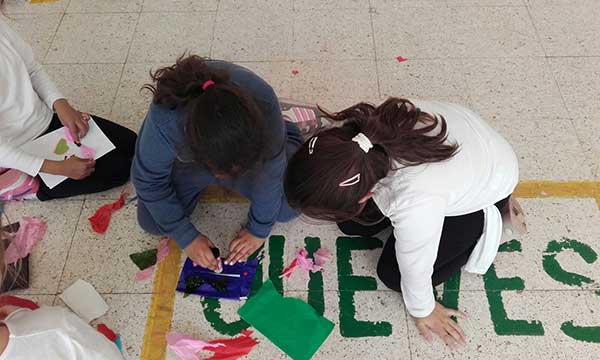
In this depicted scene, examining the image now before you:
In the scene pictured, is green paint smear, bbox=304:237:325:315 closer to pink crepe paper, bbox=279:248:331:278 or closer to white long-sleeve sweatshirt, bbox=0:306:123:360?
pink crepe paper, bbox=279:248:331:278

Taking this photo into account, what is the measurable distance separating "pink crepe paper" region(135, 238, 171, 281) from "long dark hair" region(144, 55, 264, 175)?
70cm

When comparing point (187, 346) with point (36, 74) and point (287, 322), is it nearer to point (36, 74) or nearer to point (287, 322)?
point (287, 322)

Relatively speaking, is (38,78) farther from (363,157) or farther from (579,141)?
(579,141)

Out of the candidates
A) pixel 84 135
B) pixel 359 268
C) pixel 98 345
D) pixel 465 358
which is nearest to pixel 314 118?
pixel 359 268

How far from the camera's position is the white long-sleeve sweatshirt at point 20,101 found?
5.29 feet

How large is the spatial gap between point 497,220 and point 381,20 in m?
1.32

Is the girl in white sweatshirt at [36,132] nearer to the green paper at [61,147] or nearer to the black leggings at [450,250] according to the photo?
the green paper at [61,147]

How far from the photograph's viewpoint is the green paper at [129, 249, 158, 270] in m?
1.68

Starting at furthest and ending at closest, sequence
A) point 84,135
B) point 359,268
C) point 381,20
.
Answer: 1. point 381,20
2. point 84,135
3. point 359,268

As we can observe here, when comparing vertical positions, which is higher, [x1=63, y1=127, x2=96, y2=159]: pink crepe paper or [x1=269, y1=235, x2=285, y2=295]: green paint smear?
[x1=63, y1=127, x2=96, y2=159]: pink crepe paper

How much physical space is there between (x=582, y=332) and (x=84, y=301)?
1561 millimetres

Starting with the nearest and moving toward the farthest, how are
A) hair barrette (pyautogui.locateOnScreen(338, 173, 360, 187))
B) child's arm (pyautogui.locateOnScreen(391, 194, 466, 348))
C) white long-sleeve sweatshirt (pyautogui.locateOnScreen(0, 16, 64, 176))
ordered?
hair barrette (pyautogui.locateOnScreen(338, 173, 360, 187)) < child's arm (pyautogui.locateOnScreen(391, 194, 466, 348)) < white long-sleeve sweatshirt (pyautogui.locateOnScreen(0, 16, 64, 176))

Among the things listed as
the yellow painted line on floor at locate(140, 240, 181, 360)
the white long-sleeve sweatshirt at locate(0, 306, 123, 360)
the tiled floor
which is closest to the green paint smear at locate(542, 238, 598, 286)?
the tiled floor

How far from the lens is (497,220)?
1495mm
